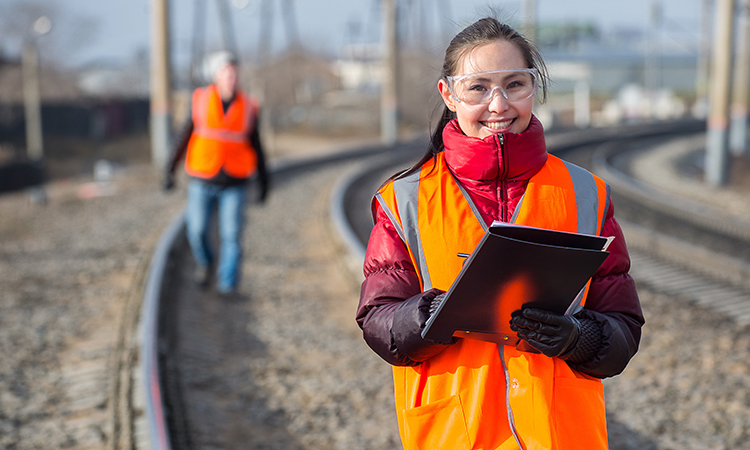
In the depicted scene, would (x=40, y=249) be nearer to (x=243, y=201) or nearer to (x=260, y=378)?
(x=243, y=201)

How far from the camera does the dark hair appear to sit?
1.98 metres

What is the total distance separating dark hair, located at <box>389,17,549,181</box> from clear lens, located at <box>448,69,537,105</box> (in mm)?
57

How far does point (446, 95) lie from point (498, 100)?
21 cm

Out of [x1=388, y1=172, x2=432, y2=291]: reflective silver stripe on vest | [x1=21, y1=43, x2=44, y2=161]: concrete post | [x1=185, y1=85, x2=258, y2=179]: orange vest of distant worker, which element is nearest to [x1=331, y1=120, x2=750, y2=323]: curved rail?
[x1=185, y1=85, x2=258, y2=179]: orange vest of distant worker

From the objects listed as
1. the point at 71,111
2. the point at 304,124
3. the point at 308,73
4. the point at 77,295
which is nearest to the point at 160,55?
the point at 77,295

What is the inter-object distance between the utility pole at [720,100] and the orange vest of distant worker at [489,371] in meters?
16.6

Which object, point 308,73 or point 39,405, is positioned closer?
point 39,405

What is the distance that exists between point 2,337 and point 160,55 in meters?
13.0

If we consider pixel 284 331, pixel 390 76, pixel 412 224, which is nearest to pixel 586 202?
pixel 412 224

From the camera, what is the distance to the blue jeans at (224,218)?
6750 millimetres

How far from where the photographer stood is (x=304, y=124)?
40438mm

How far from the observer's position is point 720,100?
17141 mm

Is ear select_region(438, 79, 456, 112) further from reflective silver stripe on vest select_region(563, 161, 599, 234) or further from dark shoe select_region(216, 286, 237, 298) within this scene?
dark shoe select_region(216, 286, 237, 298)

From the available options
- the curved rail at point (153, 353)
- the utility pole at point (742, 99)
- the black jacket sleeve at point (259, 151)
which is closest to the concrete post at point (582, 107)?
the utility pole at point (742, 99)
